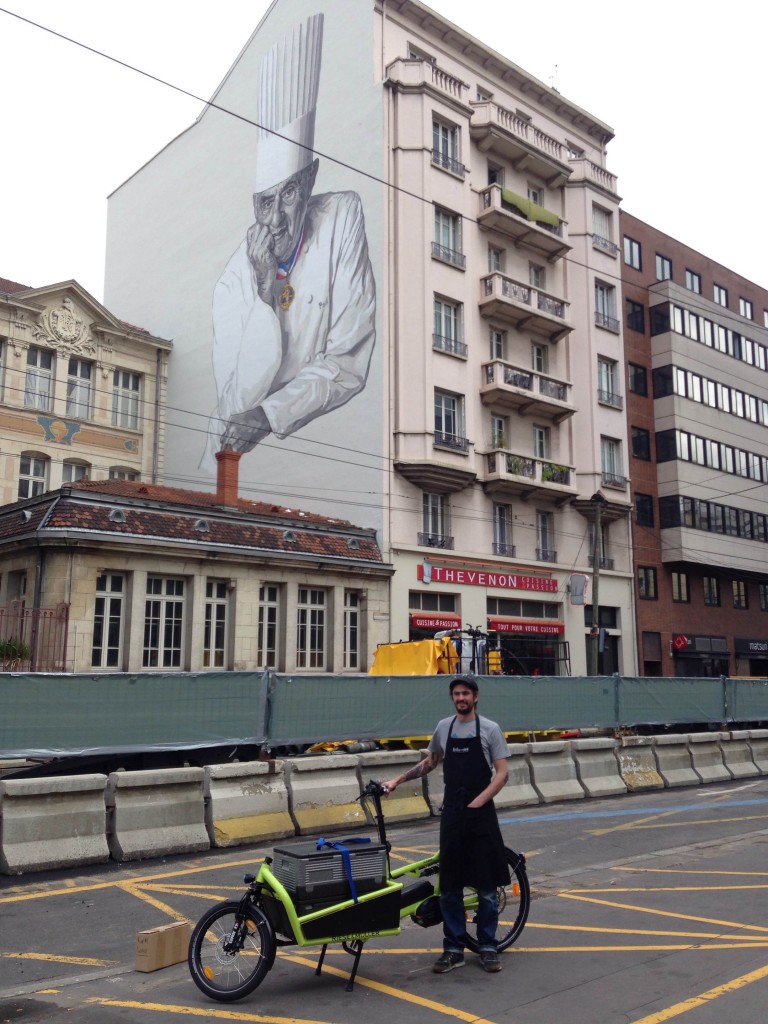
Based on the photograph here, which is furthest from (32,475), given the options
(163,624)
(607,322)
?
(607,322)

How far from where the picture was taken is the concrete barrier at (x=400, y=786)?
13.0 metres

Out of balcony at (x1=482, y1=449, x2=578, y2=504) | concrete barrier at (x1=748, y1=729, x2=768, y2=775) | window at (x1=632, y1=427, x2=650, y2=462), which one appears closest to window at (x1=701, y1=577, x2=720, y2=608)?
window at (x1=632, y1=427, x2=650, y2=462)

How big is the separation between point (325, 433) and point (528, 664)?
442 inches

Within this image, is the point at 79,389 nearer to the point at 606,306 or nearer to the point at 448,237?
the point at 448,237

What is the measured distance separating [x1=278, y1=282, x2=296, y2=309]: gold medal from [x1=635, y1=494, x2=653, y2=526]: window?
16891mm

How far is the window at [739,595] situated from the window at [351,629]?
23.4 metres

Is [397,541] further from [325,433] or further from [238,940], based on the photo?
[238,940]

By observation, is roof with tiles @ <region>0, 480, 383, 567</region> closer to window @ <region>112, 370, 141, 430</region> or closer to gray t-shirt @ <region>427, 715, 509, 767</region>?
window @ <region>112, 370, 141, 430</region>

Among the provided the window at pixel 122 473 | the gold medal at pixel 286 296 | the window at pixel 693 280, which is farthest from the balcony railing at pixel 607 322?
the window at pixel 122 473

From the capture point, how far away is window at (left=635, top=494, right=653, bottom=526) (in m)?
41.7

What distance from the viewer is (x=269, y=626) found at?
91.1 feet

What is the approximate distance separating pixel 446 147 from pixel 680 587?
69.9ft

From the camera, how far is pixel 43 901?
8547 millimetres

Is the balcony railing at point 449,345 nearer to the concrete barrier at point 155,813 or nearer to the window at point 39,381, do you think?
the window at point 39,381
